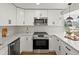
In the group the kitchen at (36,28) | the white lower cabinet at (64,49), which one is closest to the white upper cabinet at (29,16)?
the kitchen at (36,28)

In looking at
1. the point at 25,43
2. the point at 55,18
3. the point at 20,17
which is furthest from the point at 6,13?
the point at 55,18

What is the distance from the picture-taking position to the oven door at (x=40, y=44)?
3466 mm

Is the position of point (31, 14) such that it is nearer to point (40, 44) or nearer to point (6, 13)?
point (6, 13)

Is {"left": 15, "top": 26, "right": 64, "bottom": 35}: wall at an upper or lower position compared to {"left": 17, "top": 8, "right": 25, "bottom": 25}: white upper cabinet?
lower

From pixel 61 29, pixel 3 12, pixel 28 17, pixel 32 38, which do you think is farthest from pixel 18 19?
pixel 61 29

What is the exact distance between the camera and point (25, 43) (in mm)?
3396

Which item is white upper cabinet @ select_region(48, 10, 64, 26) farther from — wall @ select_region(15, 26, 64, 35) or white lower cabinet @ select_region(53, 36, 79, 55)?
white lower cabinet @ select_region(53, 36, 79, 55)

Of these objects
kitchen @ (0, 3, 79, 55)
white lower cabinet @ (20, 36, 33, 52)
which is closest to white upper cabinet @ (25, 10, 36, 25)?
kitchen @ (0, 3, 79, 55)

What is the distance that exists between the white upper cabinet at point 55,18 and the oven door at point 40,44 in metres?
0.51

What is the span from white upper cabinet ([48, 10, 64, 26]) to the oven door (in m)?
0.51

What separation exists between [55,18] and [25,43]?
3.12 feet

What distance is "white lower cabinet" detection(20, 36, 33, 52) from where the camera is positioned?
3.12 meters
